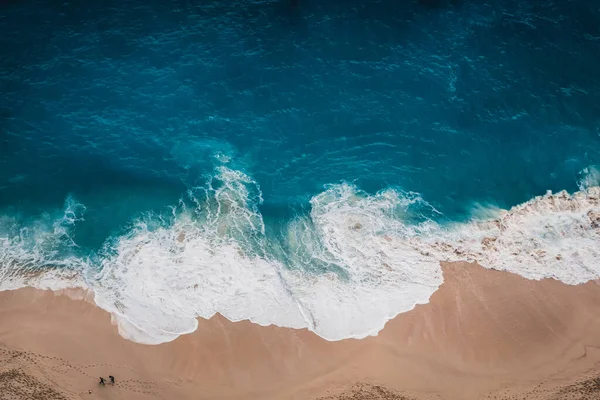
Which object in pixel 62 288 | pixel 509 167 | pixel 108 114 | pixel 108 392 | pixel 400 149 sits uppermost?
pixel 108 114

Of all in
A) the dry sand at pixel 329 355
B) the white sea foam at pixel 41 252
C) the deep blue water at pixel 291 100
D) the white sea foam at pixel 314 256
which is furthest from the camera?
the deep blue water at pixel 291 100

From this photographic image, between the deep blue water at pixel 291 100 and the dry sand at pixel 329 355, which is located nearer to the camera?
the dry sand at pixel 329 355

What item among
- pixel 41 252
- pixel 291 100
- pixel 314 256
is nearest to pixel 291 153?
pixel 291 100

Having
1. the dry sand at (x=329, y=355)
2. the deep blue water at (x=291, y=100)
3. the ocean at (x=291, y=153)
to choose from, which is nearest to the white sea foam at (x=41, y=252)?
the ocean at (x=291, y=153)

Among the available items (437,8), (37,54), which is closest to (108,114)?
(37,54)

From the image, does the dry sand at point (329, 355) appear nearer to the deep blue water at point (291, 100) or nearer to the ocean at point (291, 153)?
the ocean at point (291, 153)

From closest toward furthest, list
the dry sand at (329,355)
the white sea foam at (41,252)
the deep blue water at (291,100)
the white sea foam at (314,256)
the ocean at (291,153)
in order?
the dry sand at (329,355), the white sea foam at (314,256), the white sea foam at (41,252), the ocean at (291,153), the deep blue water at (291,100)

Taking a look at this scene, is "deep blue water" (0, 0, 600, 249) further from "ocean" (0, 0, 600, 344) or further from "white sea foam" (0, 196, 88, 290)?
"white sea foam" (0, 196, 88, 290)

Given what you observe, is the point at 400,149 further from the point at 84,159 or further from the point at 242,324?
the point at 84,159
